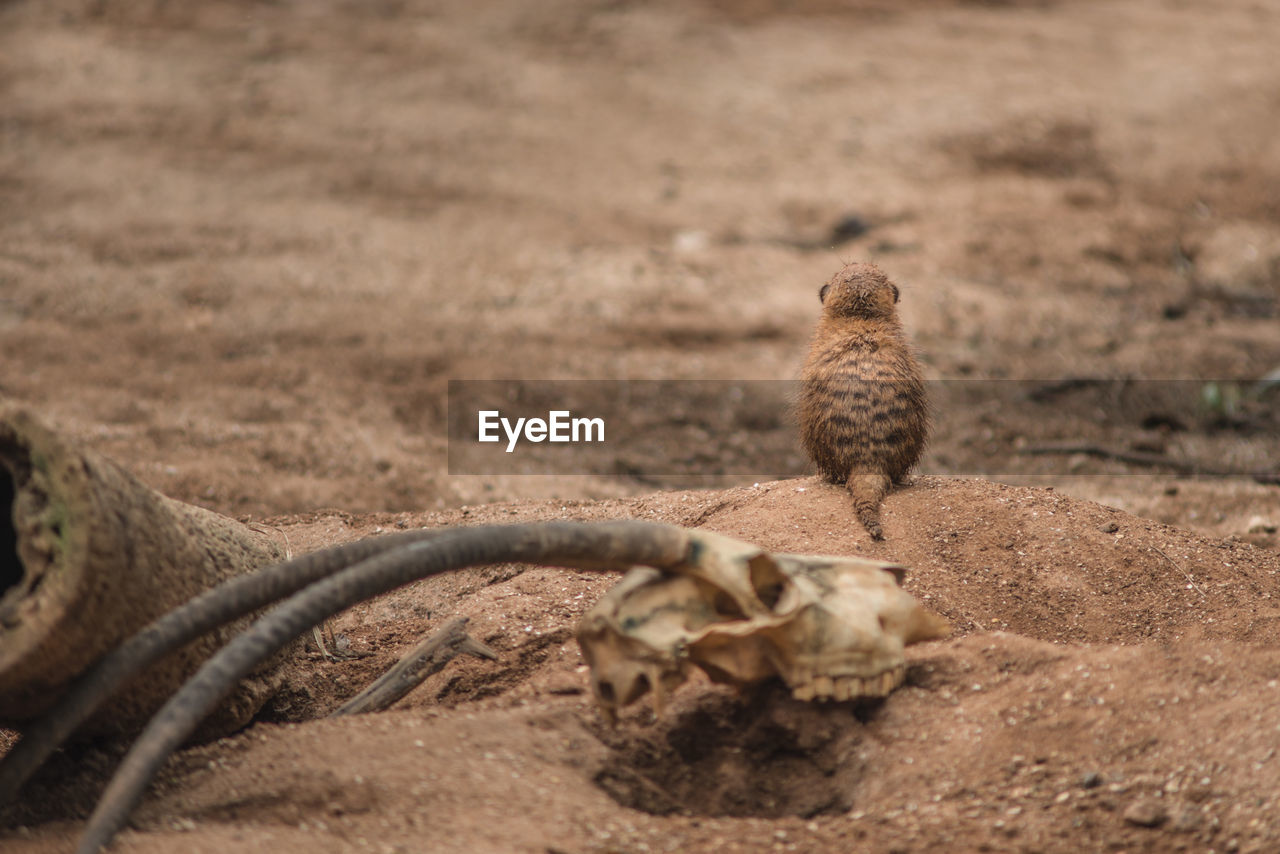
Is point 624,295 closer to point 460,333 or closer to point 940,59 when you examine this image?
point 460,333

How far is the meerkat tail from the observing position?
132 inches

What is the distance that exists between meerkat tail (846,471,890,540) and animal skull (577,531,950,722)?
771mm

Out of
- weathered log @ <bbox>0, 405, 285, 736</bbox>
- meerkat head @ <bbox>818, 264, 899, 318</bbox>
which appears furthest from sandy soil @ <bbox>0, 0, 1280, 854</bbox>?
meerkat head @ <bbox>818, 264, 899, 318</bbox>

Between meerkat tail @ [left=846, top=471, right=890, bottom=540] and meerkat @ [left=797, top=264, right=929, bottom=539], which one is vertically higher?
meerkat @ [left=797, top=264, right=929, bottom=539]

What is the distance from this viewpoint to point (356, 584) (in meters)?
2.14

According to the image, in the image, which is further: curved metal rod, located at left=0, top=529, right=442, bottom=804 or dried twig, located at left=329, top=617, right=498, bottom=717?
dried twig, located at left=329, top=617, right=498, bottom=717

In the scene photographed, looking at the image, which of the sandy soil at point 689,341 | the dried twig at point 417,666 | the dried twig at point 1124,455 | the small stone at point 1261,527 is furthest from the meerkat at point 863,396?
the dried twig at point 1124,455

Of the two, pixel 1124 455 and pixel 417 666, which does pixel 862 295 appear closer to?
pixel 417 666

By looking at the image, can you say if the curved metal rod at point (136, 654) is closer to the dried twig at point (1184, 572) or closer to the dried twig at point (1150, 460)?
the dried twig at point (1184, 572)

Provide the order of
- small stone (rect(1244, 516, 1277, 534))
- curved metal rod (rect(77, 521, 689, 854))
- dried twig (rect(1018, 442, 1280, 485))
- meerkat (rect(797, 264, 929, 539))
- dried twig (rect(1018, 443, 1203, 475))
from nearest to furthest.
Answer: curved metal rod (rect(77, 521, 689, 854))
meerkat (rect(797, 264, 929, 539))
small stone (rect(1244, 516, 1277, 534))
dried twig (rect(1018, 442, 1280, 485))
dried twig (rect(1018, 443, 1203, 475))

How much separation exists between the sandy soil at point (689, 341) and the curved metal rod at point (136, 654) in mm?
180

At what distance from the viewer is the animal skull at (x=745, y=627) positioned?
2.31 meters

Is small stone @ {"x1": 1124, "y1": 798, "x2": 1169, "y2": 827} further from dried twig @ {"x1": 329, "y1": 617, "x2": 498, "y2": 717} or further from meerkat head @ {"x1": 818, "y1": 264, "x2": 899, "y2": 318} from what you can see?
meerkat head @ {"x1": 818, "y1": 264, "x2": 899, "y2": 318}

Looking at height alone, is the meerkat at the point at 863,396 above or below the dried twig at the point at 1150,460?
above
